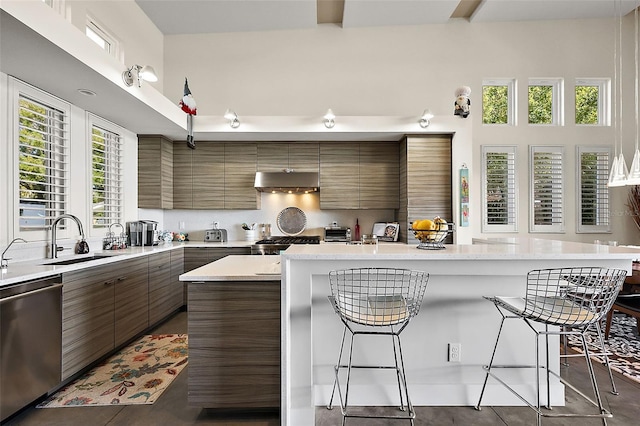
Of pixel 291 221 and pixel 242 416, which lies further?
pixel 291 221

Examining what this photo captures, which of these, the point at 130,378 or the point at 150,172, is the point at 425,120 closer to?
the point at 150,172

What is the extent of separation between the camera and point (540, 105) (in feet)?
17.4

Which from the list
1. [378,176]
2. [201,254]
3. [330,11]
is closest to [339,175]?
[378,176]

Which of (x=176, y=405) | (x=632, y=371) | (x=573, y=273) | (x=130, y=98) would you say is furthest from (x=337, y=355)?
(x=130, y=98)

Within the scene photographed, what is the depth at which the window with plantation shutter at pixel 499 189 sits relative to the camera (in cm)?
520

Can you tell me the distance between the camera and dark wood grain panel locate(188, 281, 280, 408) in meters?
2.12

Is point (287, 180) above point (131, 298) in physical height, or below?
above

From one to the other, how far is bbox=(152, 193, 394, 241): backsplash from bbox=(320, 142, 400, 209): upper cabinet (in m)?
0.34

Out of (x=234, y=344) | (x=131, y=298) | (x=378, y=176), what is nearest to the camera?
(x=234, y=344)

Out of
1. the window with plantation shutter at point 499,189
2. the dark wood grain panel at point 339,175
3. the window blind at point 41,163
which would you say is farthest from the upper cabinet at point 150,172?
the window with plantation shutter at point 499,189

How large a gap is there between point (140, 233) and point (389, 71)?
162 inches

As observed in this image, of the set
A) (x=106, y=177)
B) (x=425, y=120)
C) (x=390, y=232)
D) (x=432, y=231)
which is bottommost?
(x=390, y=232)

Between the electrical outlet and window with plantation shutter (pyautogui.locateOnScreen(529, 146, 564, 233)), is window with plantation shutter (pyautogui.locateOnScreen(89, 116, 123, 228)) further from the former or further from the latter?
window with plantation shutter (pyautogui.locateOnScreen(529, 146, 564, 233))

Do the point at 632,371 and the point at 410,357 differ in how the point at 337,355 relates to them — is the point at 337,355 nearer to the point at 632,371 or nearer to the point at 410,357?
the point at 410,357
